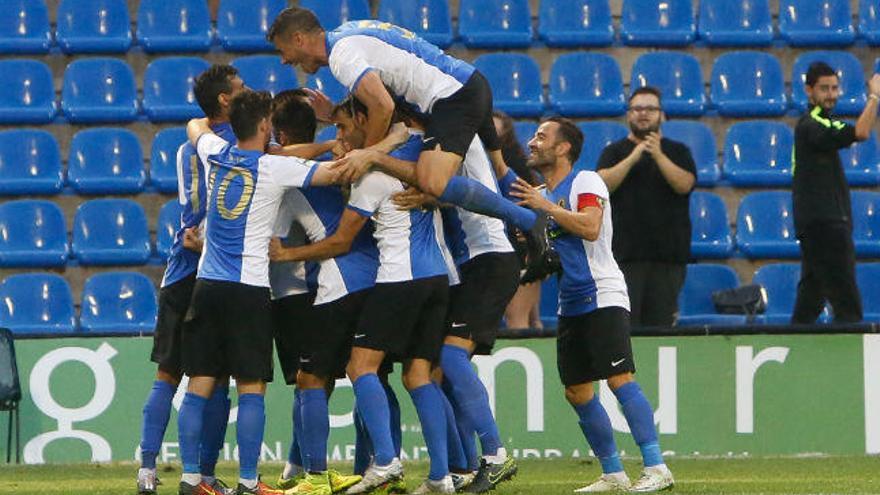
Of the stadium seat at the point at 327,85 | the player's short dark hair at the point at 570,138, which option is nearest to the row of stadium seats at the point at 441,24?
the stadium seat at the point at 327,85

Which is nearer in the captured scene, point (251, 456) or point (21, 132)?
point (251, 456)

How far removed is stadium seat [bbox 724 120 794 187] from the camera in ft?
46.6

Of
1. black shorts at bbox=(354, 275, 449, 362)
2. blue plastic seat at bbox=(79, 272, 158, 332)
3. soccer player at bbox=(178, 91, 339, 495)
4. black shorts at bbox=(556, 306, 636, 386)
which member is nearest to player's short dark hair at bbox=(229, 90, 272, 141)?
soccer player at bbox=(178, 91, 339, 495)

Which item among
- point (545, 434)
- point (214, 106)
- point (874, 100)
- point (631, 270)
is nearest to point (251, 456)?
point (214, 106)

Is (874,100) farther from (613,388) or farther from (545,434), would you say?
(613,388)

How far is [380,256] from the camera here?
8.55 metres

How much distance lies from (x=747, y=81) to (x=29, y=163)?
5370mm

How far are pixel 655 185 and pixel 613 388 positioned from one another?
13.1 feet

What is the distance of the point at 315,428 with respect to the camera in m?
8.73

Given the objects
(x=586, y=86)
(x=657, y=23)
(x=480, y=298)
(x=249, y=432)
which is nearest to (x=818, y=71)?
(x=586, y=86)

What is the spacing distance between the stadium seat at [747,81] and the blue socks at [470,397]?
6.22 meters

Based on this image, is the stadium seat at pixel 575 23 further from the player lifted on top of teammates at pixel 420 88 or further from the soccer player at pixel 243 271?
the soccer player at pixel 243 271

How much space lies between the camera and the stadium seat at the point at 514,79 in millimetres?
14234

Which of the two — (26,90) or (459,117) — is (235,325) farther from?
(26,90)
